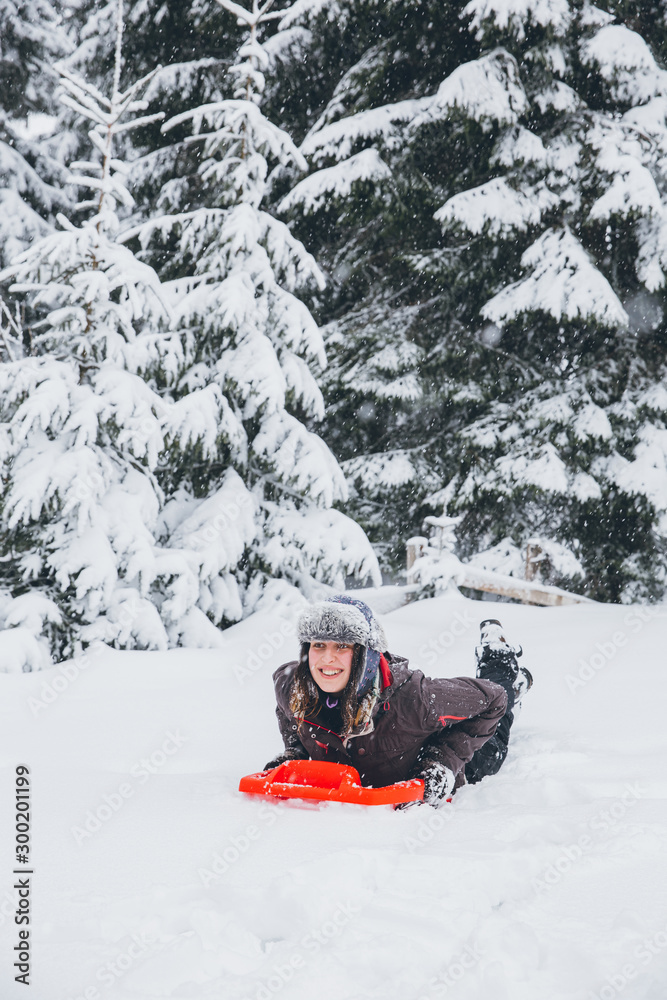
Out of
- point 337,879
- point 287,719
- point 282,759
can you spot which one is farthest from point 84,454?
point 337,879

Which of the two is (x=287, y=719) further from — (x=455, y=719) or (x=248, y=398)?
(x=248, y=398)

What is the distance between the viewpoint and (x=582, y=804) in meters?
3.00

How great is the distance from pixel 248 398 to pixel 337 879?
572 centimetres

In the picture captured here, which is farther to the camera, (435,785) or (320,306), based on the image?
(320,306)

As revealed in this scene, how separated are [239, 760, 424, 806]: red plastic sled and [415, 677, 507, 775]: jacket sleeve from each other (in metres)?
0.22

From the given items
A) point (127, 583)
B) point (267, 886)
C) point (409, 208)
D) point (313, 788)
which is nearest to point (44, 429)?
point (127, 583)

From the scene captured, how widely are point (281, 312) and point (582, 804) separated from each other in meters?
5.75

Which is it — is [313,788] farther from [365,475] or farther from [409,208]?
[409,208]

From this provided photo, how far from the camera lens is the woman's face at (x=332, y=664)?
3002mm

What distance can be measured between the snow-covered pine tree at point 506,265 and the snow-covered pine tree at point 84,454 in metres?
4.79

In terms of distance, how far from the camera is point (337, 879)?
2.10 metres

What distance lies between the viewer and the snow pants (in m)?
3.58

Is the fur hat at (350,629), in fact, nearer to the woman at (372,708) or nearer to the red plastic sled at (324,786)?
the woman at (372,708)

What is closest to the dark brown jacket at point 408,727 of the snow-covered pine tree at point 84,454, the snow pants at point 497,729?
the snow pants at point 497,729
